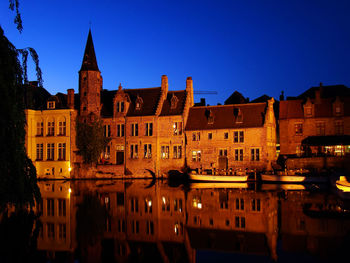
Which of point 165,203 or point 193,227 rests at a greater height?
point 165,203

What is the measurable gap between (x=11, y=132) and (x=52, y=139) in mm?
42616

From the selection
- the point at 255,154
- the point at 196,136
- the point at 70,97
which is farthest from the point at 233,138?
the point at 70,97

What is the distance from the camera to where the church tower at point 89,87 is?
51.2 metres

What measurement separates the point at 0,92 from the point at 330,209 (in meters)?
20.6

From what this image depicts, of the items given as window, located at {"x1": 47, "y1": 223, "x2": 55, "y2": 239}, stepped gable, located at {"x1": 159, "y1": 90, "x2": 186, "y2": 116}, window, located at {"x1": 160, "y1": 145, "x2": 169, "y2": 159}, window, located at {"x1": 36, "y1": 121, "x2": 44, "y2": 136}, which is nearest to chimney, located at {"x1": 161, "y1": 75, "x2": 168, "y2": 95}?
stepped gable, located at {"x1": 159, "y1": 90, "x2": 186, "y2": 116}

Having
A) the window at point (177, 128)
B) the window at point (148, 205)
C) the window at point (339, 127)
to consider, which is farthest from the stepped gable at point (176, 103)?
the window at point (148, 205)

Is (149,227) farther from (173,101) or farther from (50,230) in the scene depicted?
(173,101)

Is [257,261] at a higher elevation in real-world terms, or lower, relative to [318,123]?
lower

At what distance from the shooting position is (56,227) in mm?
19906

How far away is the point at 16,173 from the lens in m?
10.9

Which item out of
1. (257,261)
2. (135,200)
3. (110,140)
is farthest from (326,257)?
(110,140)

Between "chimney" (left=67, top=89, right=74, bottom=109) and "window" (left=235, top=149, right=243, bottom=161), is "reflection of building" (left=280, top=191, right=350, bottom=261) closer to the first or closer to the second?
"window" (left=235, top=149, right=243, bottom=161)

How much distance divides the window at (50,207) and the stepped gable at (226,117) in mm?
24832

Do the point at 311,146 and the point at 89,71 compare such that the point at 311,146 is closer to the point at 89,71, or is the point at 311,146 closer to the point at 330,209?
the point at 330,209
